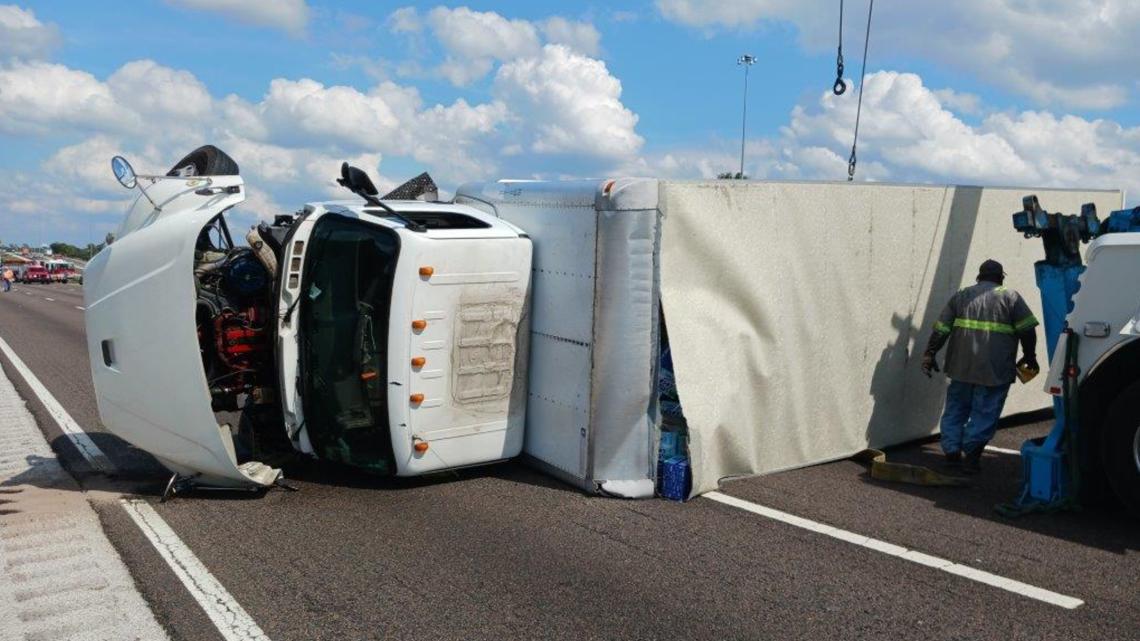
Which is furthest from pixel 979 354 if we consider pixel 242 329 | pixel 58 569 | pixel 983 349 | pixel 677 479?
pixel 58 569

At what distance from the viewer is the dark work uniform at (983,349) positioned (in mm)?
7176

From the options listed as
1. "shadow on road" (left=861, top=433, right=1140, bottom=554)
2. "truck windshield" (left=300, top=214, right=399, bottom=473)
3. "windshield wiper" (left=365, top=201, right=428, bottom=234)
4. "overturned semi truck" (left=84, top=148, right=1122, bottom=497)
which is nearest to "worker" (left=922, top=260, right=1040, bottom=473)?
"shadow on road" (left=861, top=433, right=1140, bottom=554)

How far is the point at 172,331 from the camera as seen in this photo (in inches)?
240

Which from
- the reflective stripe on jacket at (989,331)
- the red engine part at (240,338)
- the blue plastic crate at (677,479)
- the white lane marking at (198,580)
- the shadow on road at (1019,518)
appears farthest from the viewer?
the reflective stripe on jacket at (989,331)

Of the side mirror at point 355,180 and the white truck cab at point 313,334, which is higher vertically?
the side mirror at point 355,180

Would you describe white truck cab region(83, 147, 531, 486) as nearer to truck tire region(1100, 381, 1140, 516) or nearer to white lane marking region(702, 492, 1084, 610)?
white lane marking region(702, 492, 1084, 610)

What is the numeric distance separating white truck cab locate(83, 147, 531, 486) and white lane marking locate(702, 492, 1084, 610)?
1803mm

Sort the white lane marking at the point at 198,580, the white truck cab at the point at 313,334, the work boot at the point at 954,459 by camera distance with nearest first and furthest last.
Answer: the white lane marking at the point at 198,580, the white truck cab at the point at 313,334, the work boot at the point at 954,459

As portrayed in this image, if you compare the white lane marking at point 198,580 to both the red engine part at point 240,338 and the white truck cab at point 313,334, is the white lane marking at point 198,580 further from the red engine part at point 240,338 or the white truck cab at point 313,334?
the red engine part at point 240,338

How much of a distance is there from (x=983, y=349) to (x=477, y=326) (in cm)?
391

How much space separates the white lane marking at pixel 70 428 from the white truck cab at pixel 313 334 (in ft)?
3.45

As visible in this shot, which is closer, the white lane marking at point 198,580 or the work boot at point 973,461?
the white lane marking at point 198,580

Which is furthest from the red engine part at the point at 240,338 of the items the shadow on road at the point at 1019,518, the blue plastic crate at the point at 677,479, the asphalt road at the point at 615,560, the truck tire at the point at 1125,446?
the truck tire at the point at 1125,446

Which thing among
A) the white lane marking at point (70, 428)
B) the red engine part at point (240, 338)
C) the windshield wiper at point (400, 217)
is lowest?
the white lane marking at point (70, 428)
